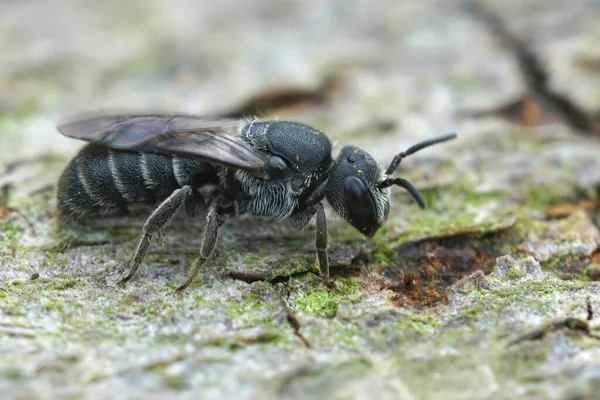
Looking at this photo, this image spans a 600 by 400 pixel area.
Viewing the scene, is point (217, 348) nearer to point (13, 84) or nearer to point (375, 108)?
point (375, 108)

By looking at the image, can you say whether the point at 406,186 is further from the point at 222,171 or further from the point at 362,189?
the point at 222,171

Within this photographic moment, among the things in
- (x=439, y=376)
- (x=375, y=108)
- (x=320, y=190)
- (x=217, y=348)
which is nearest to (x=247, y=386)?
(x=217, y=348)

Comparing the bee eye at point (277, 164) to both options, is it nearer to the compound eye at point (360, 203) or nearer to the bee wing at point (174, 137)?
the bee wing at point (174, 137)

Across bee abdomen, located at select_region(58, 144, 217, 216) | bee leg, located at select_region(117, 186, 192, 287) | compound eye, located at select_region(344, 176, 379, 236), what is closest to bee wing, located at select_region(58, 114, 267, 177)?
bee abdomen, located at select_region(58, 144, 217, 216)

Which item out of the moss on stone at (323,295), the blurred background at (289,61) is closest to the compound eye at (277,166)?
the moss on stone at (323,295)

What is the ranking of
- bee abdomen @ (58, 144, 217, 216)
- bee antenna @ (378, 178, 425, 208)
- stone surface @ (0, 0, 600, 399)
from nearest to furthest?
stone surface @ (0, 0, 600, 399), bee antenna @ (378, 178, 425, 208), bee abdomen @ (58, 144, 217, 216)

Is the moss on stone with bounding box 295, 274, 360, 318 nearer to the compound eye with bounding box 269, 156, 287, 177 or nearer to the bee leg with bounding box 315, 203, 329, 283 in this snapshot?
the bee leg with bounding box 315, 203, 329, 283
